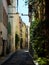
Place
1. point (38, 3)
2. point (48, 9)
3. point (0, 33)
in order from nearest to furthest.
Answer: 1. point (48, 9)
2. point (38, 3)
3. point (0, 33)

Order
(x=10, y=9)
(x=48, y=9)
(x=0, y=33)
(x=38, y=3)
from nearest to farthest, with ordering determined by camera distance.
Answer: (x=48, y=9) → (x=38, y=3) → (x=0, y=33) → (x=10, y=9)

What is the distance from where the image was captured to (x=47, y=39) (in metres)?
9.39

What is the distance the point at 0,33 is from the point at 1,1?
4.10 m

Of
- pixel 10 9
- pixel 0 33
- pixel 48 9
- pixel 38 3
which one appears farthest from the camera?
pixel 10 9

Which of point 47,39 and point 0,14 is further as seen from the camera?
point 0,14

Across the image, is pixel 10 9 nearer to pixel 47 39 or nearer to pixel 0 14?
pixel 0 14

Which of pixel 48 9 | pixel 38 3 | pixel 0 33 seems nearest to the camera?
pixel 48 9

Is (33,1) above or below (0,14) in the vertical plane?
above

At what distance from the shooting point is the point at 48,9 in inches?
355

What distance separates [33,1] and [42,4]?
0.30 metres

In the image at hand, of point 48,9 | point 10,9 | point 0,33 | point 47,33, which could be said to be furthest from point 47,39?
point 10,9

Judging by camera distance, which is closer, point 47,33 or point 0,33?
point 47,33

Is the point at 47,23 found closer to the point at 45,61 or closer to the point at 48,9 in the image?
the point at 48,9

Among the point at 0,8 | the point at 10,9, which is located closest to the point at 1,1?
the point at 0,8
